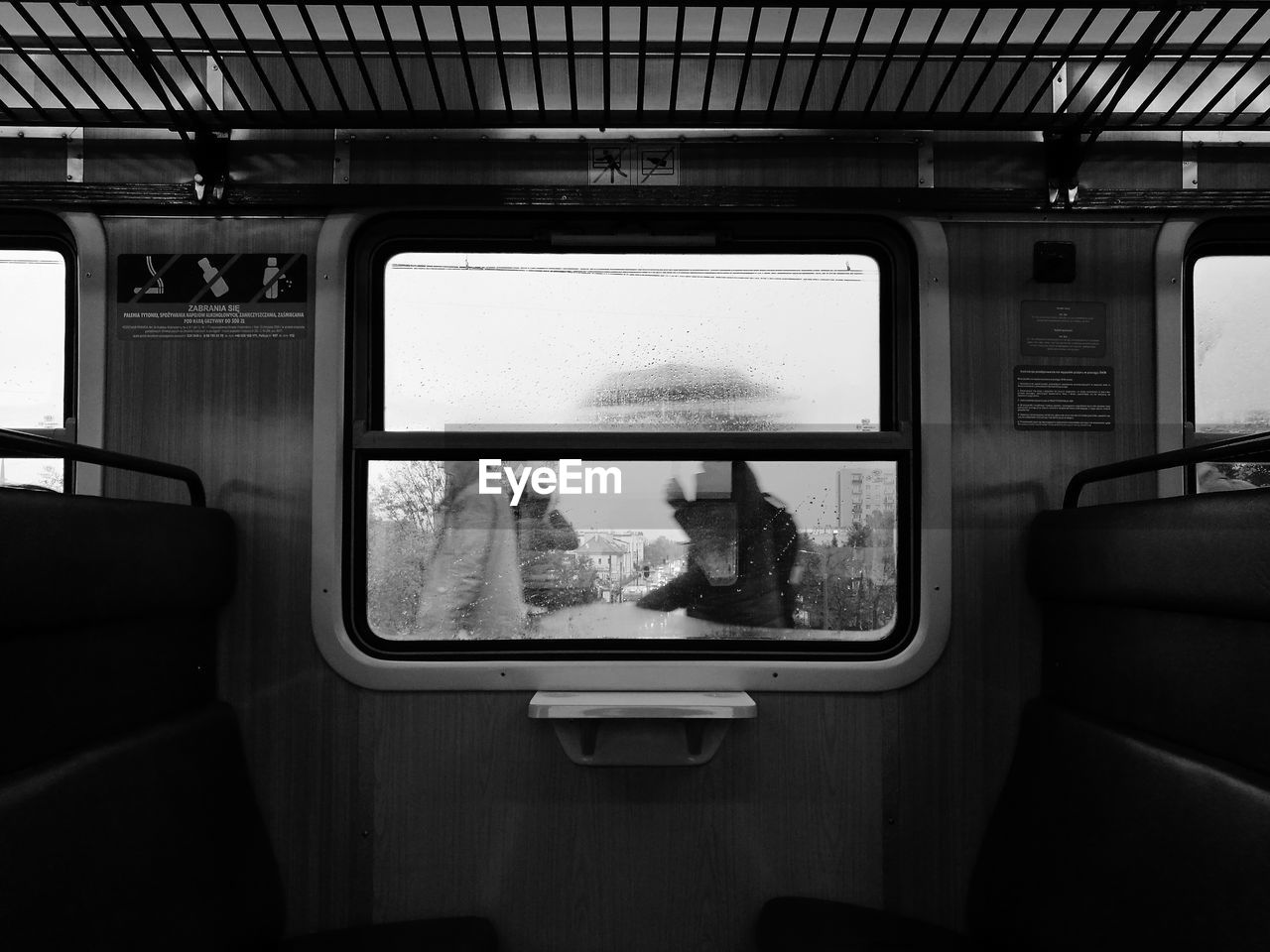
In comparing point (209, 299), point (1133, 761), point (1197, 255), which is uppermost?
point (1197, 255)

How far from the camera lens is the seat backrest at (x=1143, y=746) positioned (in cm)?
142

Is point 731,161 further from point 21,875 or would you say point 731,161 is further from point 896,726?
point 21,875

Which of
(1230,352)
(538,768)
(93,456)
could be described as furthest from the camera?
(1230,352)

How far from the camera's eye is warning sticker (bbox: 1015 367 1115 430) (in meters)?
2.37

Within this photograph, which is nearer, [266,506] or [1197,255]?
[266,506]

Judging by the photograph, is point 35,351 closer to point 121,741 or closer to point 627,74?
point 121,741

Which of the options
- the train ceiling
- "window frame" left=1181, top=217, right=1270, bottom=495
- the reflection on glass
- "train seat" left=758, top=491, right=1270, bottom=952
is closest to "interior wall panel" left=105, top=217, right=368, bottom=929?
the reflection on glass

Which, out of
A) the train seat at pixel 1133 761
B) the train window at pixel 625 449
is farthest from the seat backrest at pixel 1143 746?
the train window at pixel 625 449

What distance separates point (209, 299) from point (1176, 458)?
8.08 ft

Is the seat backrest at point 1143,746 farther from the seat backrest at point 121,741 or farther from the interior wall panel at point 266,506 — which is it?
the seat backrest at point 121,741

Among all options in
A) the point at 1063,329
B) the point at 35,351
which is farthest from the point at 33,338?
the point at 1063,329

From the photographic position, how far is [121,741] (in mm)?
1736

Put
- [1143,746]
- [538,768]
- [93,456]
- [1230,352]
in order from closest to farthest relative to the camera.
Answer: [1143,746]
[93,456]
[538,768]
[1230,352]

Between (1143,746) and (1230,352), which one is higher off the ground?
(1230,352)
